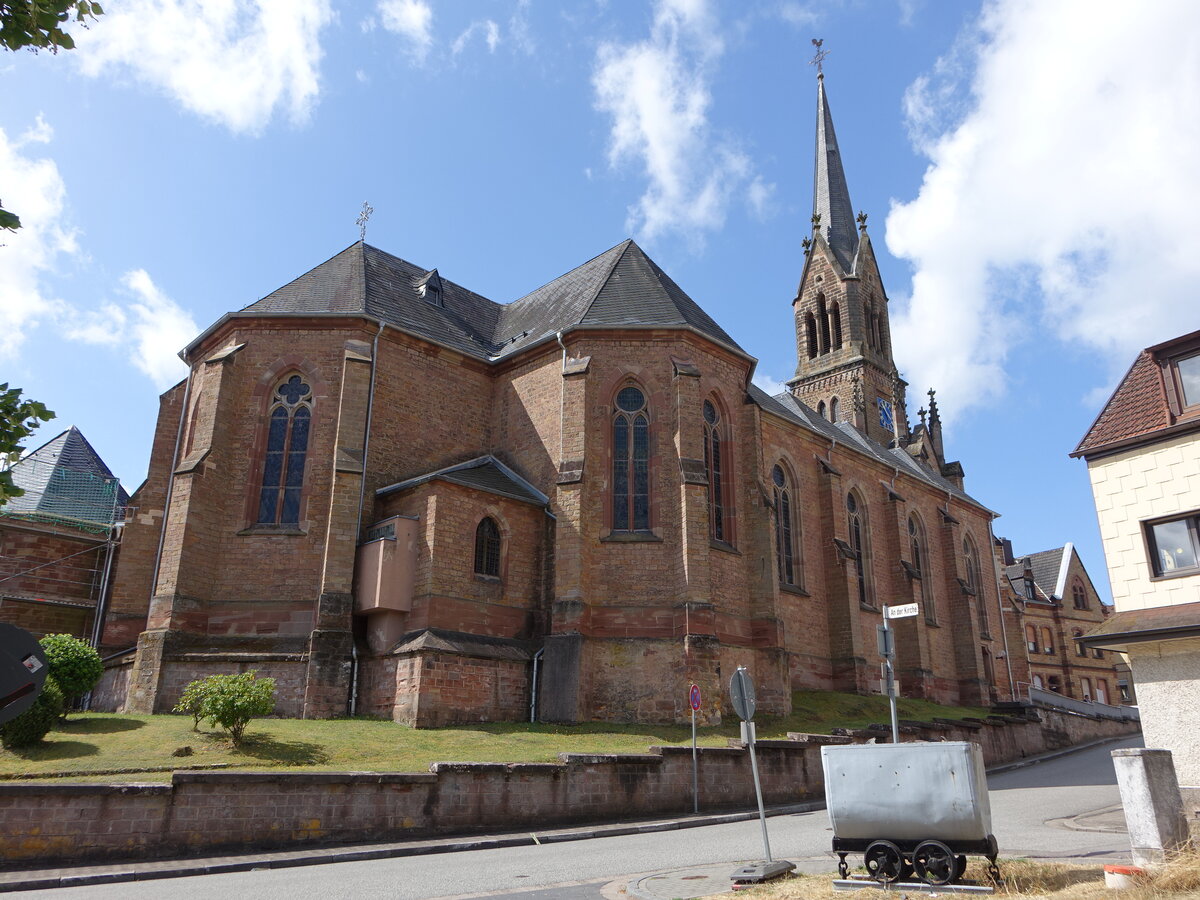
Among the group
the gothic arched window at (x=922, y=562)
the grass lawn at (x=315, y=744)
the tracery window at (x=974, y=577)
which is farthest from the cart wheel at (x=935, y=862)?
the tracery window at (x=974, y=577)

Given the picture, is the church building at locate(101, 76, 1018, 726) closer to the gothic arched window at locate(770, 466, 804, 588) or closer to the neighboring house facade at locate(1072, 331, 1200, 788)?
the gothic arched window at locate(770, 466, 804, 588)

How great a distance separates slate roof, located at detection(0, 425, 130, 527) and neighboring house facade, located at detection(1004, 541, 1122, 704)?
4682cm

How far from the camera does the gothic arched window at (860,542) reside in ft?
114

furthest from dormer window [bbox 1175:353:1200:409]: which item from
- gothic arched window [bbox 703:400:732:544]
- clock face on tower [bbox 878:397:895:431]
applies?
clock face on tower [bbox 878:397:895:431]

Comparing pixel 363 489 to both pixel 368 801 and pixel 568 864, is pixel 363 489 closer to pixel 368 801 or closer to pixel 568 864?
pixel 368 801

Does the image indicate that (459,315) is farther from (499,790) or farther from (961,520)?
(961,520)

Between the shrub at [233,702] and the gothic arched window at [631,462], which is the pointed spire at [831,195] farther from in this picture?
the shrub at [233,702]

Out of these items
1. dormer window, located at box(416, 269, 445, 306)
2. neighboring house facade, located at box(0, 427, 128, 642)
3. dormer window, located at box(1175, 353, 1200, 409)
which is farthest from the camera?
dormer window, located at box(416, 269, 445, 306)

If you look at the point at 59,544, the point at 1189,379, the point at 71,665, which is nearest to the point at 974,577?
the point at 1189,379

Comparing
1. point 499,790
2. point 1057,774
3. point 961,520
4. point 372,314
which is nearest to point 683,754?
point 499,790

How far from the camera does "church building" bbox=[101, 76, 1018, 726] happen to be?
21109mm

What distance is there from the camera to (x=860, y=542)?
35.9 metres

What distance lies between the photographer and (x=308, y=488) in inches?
915

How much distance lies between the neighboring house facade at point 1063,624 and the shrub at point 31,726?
49.5 metres
